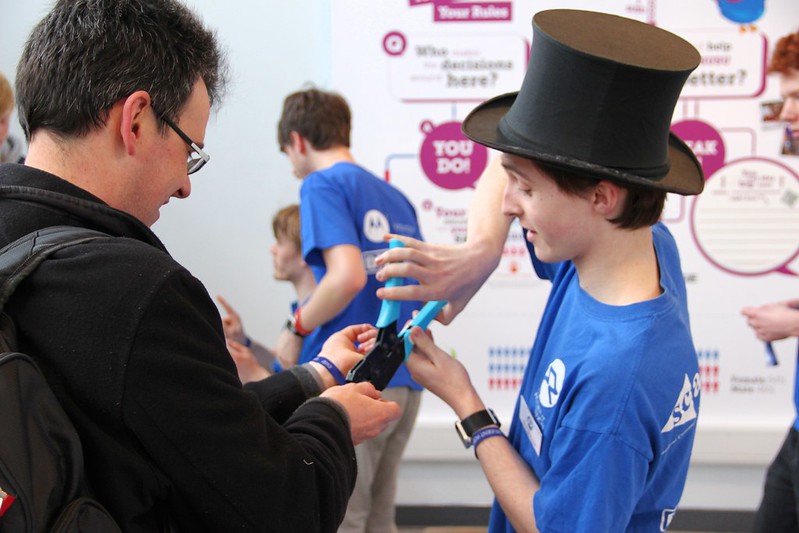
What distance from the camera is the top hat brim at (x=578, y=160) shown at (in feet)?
3.93

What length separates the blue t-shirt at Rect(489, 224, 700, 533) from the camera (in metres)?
1.15

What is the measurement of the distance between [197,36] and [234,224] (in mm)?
2504

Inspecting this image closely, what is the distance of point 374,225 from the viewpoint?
265 cm

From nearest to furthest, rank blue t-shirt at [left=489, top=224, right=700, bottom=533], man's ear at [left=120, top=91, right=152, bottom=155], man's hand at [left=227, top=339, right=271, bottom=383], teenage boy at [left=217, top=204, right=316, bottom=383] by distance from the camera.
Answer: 1. man's ear at [left=120, top=91, right=152, bottom=155]
2. blue t-shirt at [left=489, top=224, right=700, bottom=533]
3. man's hand at [left=227, top=339, right=271, bottom=383]
4. teenage boy at [left=217, top=204, right=316, bottom=383]

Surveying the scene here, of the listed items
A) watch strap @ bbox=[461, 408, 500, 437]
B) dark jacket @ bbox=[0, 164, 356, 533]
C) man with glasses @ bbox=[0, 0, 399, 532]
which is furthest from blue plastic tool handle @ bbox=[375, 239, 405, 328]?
dark jacket @ bbox=[0, 164, 356, 533]

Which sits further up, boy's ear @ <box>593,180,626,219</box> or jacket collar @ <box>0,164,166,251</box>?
jacket collar @ <box>0,164,166,251</box>

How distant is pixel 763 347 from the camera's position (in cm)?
337

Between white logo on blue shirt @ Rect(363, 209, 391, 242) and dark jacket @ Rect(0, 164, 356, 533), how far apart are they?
1.62m

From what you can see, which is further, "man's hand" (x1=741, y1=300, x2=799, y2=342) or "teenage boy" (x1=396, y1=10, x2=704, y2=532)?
"man's hand" (x1=741, y1=300, x2=799, y2=342)

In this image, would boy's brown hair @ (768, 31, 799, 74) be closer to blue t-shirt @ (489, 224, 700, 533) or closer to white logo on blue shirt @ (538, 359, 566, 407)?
blue t-shirt @ (489, 224, 700, 533)

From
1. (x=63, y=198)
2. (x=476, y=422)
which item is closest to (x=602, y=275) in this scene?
(x=476, y=422)

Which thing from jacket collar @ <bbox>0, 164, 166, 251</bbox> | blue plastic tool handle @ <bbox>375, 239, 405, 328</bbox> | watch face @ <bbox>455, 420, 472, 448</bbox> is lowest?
watch face @ <bbox>455, 420, 472, 448</bbox>

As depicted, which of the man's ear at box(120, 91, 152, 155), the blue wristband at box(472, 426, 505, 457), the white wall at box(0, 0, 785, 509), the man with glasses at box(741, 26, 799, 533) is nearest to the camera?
the man's ear at box(120, 91, 152, 155)

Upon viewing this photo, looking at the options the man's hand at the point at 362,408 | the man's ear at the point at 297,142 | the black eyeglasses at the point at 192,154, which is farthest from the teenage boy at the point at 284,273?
the black eyeglasses at the point at 192,154
